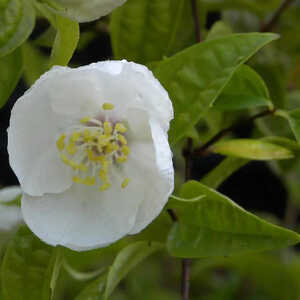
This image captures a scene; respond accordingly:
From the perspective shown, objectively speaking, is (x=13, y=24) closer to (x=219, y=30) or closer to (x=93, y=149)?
(x=93, y=149)

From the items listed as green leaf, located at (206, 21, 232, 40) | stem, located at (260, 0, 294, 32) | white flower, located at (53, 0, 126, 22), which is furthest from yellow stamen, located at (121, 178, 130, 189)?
stem, located at (260, 0, 294, 32)

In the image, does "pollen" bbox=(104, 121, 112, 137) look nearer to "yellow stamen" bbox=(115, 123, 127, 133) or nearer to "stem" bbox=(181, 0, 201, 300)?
"yellow stamen" bbox=(115, 123, 127, 133)

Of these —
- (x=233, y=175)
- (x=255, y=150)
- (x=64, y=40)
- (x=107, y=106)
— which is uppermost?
(x=64, y=40)

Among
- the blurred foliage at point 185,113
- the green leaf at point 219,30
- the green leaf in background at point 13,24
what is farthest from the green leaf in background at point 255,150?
the green leaf in background at point 13,24

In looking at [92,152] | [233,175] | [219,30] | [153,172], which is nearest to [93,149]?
[92,152]

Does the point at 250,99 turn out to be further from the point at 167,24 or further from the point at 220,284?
the point at 220,284

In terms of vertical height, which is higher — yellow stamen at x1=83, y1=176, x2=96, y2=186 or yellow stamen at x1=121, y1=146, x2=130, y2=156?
yellow stamen at x1=121, y1=146, x2=130, y2=156
